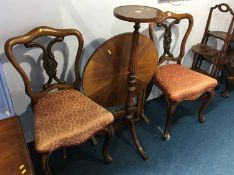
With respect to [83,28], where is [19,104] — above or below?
below

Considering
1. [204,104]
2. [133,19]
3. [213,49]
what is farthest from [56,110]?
[213,49]

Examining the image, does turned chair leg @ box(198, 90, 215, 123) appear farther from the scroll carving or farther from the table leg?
the scroll carving

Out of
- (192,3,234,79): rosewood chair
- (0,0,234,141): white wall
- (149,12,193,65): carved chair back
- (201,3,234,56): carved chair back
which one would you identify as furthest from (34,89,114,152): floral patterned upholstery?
(201,3,234,56): carved chair back

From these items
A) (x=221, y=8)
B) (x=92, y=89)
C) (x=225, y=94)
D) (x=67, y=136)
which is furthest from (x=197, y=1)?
(x=67, y=136)

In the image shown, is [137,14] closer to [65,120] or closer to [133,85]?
[133,85]

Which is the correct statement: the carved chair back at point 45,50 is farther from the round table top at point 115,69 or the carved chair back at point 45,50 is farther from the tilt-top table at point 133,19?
the tilt-top table at point 133,19

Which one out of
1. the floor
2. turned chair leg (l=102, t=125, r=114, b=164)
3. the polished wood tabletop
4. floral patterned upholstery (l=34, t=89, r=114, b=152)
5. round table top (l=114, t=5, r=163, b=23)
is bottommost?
the floor

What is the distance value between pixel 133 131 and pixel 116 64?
57 cm

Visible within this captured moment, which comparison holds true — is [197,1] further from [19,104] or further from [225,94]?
[19,104]

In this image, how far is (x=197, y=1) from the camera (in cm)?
222

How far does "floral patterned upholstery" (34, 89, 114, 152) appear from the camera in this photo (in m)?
1.35

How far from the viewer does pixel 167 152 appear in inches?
77.0

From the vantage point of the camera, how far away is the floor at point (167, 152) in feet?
5.94

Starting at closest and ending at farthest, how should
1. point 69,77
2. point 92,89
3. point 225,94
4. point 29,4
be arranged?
point 29,4 → point 92,89 → point 69,77 → point 225,94
